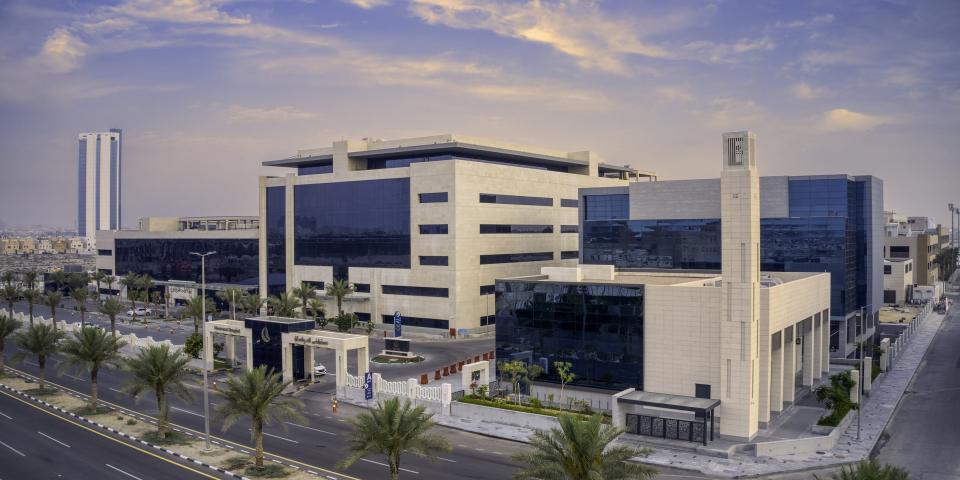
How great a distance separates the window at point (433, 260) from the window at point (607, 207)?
18484 mm

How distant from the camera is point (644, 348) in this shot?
1971 inches

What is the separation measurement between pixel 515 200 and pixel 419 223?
559 inches

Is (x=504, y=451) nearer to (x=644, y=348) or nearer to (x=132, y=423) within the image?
(x=644, y=348)

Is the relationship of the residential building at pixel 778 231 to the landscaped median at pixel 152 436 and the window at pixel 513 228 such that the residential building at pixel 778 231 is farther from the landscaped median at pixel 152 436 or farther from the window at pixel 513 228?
the landscaped median at pixel 152 436

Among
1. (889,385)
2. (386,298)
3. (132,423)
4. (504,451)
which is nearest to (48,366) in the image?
(132,423)

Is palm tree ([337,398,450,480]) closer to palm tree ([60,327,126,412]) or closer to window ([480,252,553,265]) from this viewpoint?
palm tree ([60,327,126,412])

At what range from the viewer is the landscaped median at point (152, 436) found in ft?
127

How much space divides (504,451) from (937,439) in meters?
27.4

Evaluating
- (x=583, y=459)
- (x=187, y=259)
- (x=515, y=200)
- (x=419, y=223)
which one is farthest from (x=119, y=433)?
(x=187, y=259)

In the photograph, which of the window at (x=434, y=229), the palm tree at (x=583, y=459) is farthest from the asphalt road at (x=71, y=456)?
the window at (x=434, y=229)

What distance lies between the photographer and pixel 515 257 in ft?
330

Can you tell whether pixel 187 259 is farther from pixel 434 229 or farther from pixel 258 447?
pixel 258 447

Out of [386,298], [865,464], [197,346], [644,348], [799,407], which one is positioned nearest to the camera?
[865,464]

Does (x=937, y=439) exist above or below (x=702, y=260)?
below
